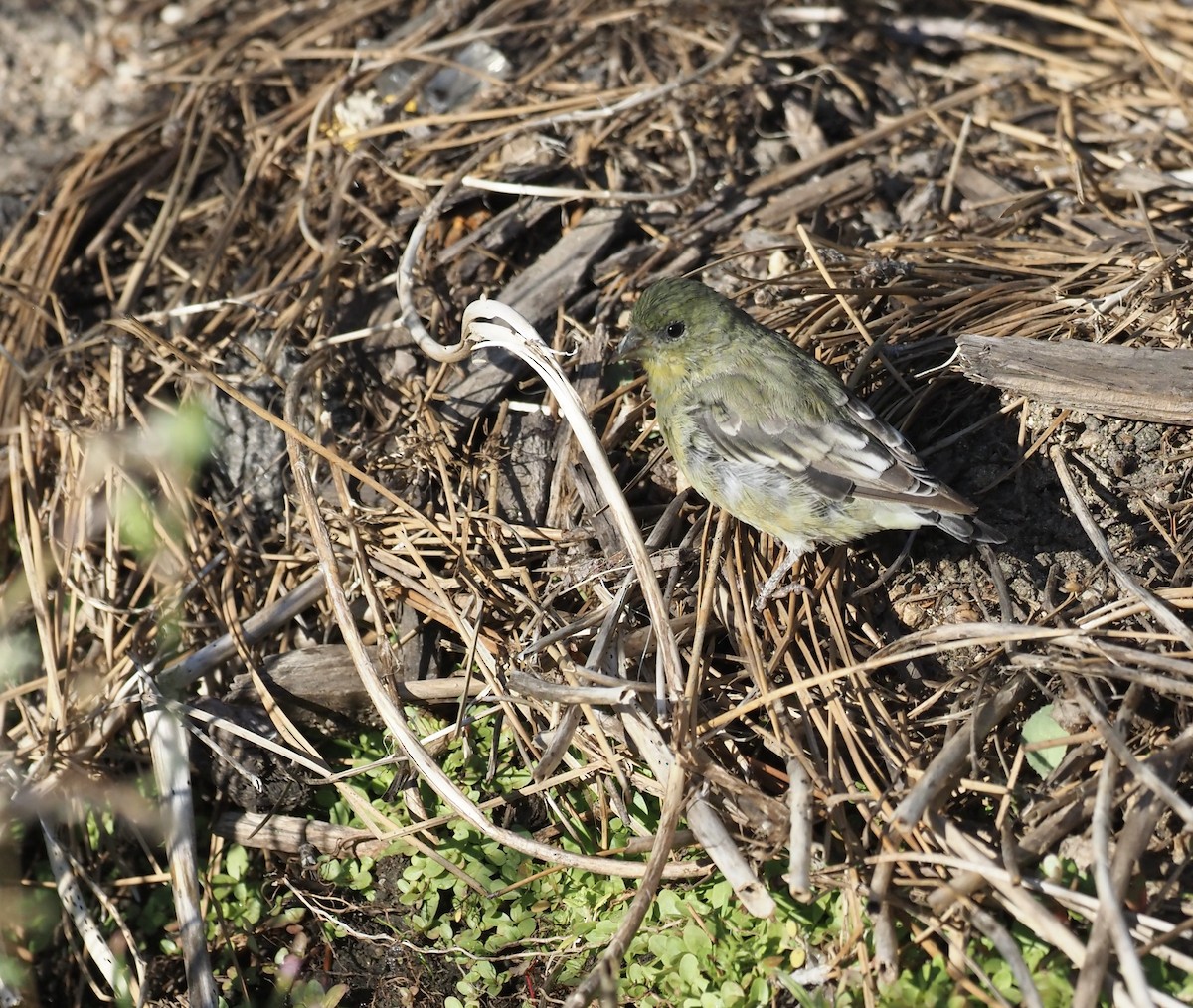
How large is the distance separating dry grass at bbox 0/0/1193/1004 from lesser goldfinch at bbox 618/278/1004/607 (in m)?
0.27

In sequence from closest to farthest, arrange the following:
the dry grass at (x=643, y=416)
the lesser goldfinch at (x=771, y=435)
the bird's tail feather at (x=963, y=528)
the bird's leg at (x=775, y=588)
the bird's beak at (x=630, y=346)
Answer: the dry grass at (x=643, y=416) < the bird's tail feather at (x=963, y=528) < the lesser goldfinch at (x=771, y=435) < the bird's leg at (x=775, y=588) < the bird's beak at (x=630, y=346)

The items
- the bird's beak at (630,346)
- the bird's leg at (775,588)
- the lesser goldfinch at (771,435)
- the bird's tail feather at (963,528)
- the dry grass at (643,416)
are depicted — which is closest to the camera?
the dry grass at (643,416)

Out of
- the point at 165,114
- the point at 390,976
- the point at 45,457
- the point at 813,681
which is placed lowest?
the point at 390,976

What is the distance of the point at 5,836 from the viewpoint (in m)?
4.05

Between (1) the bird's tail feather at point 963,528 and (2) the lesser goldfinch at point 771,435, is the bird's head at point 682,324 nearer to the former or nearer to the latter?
(2) the lesser goldfinch at point 771,435

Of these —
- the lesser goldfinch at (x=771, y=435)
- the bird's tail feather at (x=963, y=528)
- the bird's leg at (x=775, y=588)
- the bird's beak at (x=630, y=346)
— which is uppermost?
the bird's beak at (x=630, y=346)

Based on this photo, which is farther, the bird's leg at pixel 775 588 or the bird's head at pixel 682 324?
the bird's head at pixel 682 324

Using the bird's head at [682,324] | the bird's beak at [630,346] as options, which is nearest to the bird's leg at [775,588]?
the bird's head at [682,324]

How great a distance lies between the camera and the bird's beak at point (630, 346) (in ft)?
13.9

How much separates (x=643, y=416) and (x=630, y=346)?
406 millimetres

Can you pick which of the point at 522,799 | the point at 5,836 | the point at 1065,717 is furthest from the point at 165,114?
the point at 1065,717

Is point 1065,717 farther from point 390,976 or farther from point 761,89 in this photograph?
point 761,89

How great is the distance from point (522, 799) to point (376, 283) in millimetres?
2569

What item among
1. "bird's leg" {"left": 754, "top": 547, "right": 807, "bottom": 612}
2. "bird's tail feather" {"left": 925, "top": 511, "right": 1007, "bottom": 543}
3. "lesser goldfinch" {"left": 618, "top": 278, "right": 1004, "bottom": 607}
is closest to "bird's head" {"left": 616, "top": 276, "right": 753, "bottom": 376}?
"lesser goldfinch" {"left": 618, "top": 278, "right": 1004, "bottom": 607}
